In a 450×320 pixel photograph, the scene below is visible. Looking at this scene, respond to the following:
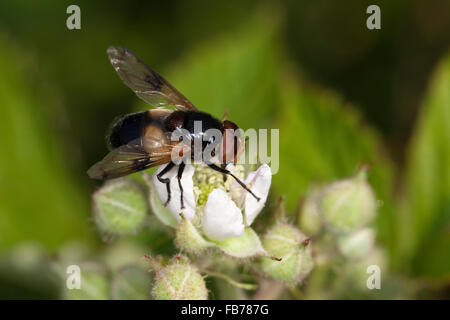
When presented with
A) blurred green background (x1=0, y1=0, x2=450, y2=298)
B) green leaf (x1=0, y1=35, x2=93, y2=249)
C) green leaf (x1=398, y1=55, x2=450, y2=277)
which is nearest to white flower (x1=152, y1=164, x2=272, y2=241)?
blurred green background (x1=0, y1=0, x2=450, y2=298)

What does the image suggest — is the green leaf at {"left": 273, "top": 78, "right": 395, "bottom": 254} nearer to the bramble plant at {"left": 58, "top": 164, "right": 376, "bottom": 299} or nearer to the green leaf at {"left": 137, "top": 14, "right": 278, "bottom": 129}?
the green leaf at {"left": 137, "top": 14, "right": 278, "bottom": 129}

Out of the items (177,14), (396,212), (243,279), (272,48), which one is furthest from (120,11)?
(243,279)

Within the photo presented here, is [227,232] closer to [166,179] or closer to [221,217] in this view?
[221,217]

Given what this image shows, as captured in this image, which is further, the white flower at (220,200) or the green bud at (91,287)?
the green bud at (91,287)

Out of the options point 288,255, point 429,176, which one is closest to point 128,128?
point 288,255

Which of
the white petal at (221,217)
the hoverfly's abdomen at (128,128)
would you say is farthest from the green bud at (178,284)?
the hoverfly's abdomen at (128,128)

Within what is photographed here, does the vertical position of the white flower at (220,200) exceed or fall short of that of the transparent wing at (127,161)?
it falls short

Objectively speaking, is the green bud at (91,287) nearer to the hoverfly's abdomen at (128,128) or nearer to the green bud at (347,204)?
the hoverfly's abdomen at (128,128)
